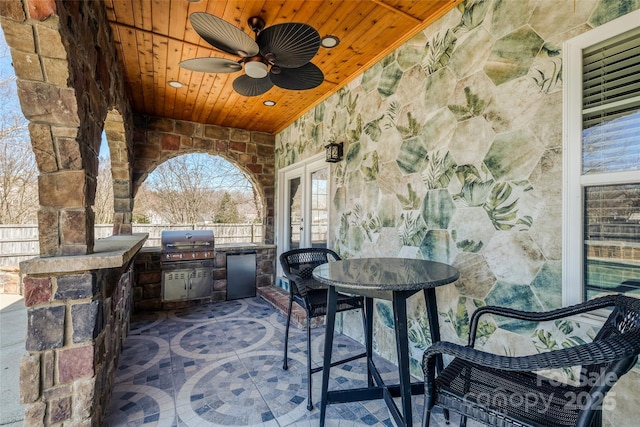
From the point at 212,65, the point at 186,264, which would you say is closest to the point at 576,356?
the point at 212,65

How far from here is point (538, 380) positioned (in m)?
1.18

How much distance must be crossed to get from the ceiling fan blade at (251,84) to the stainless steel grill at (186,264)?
97.6 inches

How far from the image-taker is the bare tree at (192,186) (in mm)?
8070

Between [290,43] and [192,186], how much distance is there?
7362 mm

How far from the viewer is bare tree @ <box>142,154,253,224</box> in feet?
26.5

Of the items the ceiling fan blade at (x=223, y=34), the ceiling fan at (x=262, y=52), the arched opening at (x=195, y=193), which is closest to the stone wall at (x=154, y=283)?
the ceiling fan at (x=262, y=52)

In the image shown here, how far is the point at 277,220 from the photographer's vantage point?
512 centimetres

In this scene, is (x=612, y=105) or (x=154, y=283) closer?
(x=612, y=105)

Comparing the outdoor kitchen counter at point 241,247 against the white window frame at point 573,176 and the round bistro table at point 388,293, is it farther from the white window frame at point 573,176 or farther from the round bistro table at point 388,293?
the white window frame at point 573,176

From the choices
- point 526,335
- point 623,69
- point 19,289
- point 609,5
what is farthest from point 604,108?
point 19,289

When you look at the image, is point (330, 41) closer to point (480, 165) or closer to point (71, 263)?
point (480, 165)

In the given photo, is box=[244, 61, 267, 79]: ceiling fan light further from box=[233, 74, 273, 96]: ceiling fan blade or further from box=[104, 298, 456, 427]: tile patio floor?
box=[104, 298, 456, 427]: tile patio floor

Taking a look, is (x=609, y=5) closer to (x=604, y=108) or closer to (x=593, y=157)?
(x=604, y=108)

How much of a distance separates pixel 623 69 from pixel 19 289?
724cm
